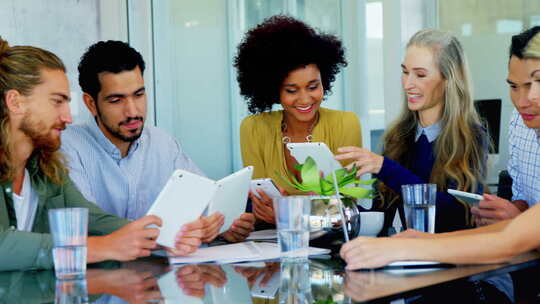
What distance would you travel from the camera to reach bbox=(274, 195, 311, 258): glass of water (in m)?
1.60

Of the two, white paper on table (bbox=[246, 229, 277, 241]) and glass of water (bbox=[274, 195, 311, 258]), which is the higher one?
glass of water (bbox=[274, 195, 311, 258])

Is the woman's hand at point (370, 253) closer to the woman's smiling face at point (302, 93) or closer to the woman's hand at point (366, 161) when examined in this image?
the woman's hand at point (366, 161)

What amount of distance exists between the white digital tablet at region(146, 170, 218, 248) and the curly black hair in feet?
4.66

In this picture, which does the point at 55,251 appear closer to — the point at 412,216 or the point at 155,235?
the point at 155,235

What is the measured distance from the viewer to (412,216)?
1.93m

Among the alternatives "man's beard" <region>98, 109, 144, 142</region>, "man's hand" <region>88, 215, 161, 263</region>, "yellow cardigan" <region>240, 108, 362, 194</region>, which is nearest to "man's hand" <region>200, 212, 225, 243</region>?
"man's hand" <region>88, 215, 161, 263</region>

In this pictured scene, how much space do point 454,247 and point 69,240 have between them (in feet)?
2.79

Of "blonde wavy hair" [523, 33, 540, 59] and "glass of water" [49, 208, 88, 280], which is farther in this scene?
"blonde wavy hair" [523, 33, 540, 59]

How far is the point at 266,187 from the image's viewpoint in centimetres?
237

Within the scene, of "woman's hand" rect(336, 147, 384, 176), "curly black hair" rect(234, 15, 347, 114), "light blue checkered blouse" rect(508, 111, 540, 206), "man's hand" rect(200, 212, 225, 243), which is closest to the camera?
"man's hand" rect(200, 212, 225, 243)

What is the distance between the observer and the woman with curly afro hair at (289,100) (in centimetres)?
318

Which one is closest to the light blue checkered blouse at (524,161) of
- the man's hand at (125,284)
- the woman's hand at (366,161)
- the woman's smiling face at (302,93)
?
the woman's hand at (366,161)

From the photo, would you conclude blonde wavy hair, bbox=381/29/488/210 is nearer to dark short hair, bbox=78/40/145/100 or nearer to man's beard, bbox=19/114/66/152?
dark short hair, bbox=78/40/145/100

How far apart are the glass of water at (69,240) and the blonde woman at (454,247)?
0.58 m
